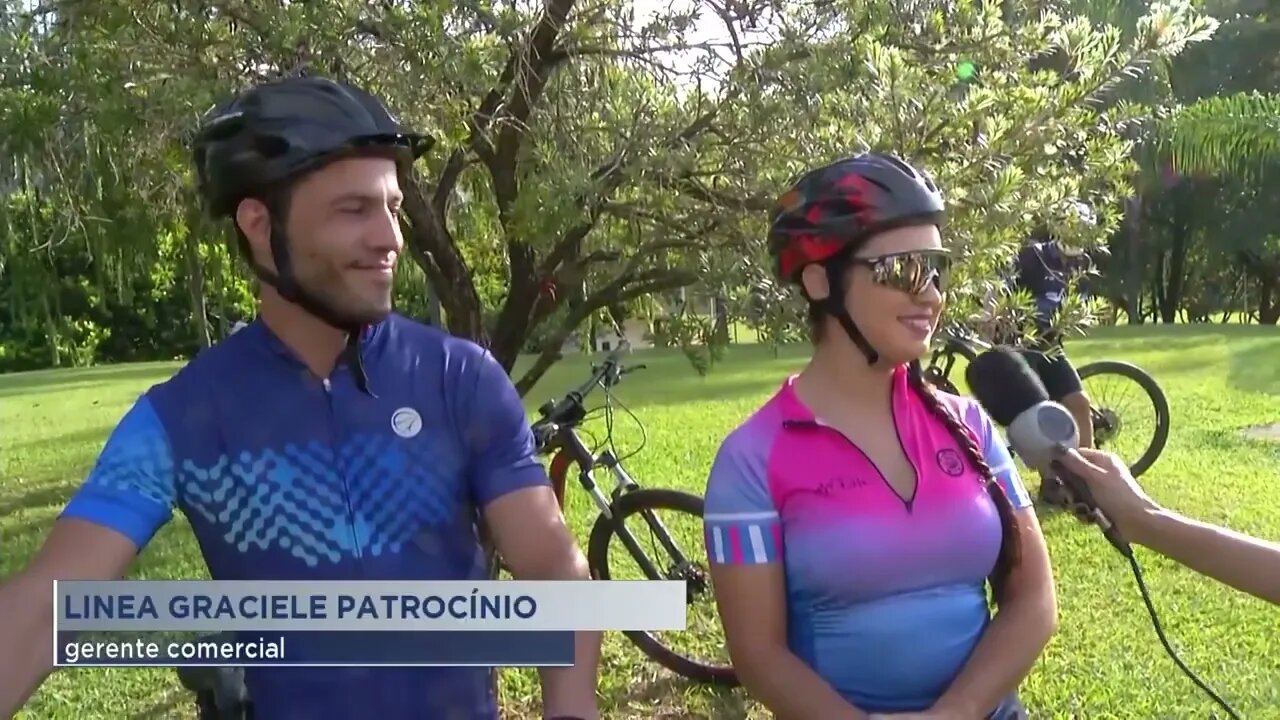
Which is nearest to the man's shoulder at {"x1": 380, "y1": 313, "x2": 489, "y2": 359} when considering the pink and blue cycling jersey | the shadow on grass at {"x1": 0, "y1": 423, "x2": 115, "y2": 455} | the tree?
the pink and blue cycling jersey

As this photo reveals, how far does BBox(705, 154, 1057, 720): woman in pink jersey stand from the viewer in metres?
2.16

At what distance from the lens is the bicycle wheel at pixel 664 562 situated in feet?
15.2

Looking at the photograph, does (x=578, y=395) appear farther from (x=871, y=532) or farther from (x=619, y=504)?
(x=871, y=532)

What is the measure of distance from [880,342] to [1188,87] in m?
26.8

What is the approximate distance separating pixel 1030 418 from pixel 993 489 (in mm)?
161

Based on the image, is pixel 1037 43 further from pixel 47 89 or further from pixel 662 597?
pixel 47 89

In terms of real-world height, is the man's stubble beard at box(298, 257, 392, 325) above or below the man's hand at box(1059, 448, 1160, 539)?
above

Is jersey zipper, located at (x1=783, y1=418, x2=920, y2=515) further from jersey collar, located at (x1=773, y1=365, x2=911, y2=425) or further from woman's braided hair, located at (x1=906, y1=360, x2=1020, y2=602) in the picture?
woman's braided hair, located at (x1=906, y1=360, x2=1020, y2=602)

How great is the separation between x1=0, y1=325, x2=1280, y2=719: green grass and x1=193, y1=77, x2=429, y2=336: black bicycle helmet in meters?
2.84

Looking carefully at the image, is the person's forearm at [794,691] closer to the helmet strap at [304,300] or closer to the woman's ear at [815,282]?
the woman's ear at [815,282]

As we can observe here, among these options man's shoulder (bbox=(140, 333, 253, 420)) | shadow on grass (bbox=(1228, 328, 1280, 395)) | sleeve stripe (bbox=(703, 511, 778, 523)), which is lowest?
shadow on grass (bbox=(1228, 328, 1280, 395))

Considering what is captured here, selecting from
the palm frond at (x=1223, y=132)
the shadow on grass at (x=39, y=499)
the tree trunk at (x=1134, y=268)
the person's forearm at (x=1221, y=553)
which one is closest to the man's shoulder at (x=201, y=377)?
the person's forearm at (x=1221, y=553)

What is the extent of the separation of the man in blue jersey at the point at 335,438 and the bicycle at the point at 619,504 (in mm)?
2392

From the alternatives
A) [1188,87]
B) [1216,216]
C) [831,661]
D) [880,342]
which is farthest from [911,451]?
[1216,216]
